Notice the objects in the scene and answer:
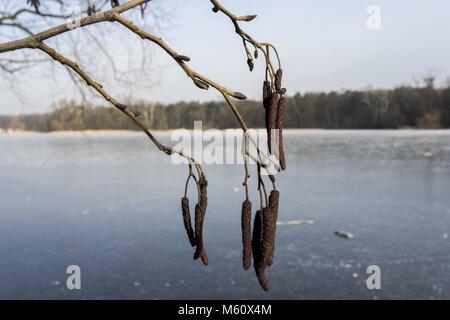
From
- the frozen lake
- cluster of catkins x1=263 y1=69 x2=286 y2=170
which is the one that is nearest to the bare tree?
cluster of catkins x1=263 y1=69 x2=286 y2=170

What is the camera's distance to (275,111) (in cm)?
62

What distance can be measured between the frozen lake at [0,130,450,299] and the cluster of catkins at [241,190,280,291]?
6.20 metres

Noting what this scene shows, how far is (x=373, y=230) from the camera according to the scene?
954cm

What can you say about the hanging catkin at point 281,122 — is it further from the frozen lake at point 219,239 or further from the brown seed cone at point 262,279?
the frozen lake at point 219,239

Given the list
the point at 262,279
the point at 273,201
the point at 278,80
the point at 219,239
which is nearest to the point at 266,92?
the point at 278,80

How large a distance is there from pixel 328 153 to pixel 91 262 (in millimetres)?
17082

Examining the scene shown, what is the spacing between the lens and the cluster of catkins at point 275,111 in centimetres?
59

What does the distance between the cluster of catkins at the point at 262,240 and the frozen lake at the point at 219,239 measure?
6.20 m

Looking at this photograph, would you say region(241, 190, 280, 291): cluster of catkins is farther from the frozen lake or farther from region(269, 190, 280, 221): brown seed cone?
the frozen lake

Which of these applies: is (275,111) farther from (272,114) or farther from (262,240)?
(262,240)

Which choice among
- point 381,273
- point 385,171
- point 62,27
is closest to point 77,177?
point 385,171
